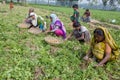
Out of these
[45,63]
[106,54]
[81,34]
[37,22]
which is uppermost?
[37,22]

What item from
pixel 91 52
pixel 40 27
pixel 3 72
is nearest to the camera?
pixel 3 72

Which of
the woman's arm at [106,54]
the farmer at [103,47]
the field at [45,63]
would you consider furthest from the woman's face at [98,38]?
the field at [45,63]

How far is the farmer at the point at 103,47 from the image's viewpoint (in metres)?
5.30

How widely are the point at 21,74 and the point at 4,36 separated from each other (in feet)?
8.27

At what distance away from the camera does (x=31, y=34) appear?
763cm

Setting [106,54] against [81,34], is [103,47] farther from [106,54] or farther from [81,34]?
[81,34]

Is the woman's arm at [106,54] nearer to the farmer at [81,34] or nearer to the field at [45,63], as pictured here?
the field at [45,63]

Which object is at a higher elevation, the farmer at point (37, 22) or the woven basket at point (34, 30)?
the farmer at point (37, 22)

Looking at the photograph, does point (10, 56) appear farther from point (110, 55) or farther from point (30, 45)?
point (110, 55)

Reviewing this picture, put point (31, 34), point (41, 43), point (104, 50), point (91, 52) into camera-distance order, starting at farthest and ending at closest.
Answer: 1. point (31, 34)
2. point (41, 43)
3. point (91, 52)
4. point (104, 50)

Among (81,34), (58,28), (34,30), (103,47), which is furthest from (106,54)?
(34,30)

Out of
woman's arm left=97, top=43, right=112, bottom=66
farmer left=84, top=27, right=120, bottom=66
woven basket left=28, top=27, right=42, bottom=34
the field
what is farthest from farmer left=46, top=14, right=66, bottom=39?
woman's arm left=97, top=43, right=112, bottom=66

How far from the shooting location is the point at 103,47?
17.9 ft

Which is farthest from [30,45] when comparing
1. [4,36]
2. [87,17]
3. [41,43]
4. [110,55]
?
[87,17]
